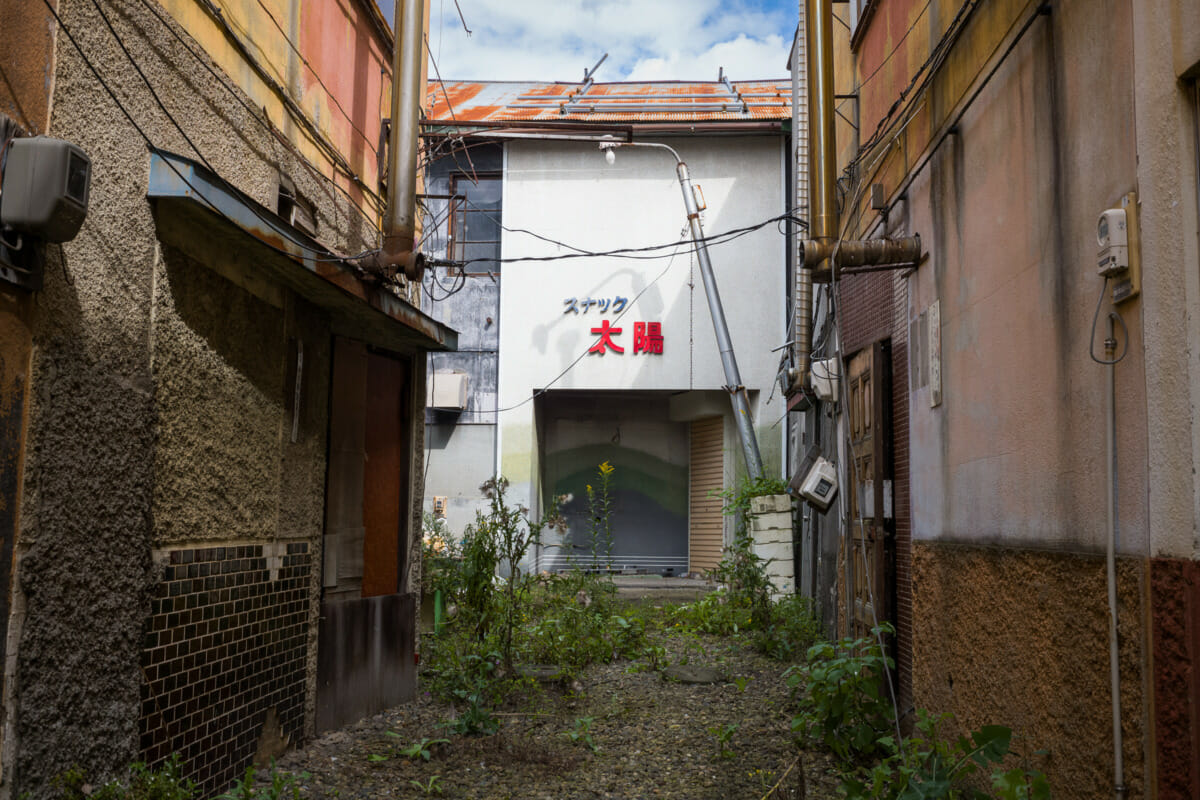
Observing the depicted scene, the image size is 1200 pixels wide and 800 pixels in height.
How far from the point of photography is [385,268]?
669cm

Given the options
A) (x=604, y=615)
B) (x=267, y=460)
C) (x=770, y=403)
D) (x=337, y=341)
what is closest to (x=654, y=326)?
(x=770, y=403)

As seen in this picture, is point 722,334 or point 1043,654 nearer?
point 1043,654

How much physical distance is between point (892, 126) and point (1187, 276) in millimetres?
4361

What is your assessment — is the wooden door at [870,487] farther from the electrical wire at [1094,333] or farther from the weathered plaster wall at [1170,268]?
the weathered plaster wall at [1170,268]

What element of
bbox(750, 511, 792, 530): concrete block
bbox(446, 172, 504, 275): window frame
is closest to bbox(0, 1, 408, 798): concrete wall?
bbox(750, 511, 792, 530): concrete block

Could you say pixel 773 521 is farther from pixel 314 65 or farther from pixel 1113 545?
pixel 1113 545

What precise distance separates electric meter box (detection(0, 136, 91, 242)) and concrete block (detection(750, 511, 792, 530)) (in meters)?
9.88

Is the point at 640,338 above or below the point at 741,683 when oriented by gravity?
above

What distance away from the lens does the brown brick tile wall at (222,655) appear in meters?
4.65

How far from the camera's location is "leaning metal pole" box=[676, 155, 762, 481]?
1463 cm

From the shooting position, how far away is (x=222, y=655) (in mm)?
5273

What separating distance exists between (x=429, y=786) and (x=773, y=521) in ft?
24.2

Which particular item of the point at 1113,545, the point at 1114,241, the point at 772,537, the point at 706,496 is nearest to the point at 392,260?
the point at 1114,241

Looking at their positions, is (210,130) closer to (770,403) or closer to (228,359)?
(228,359)
